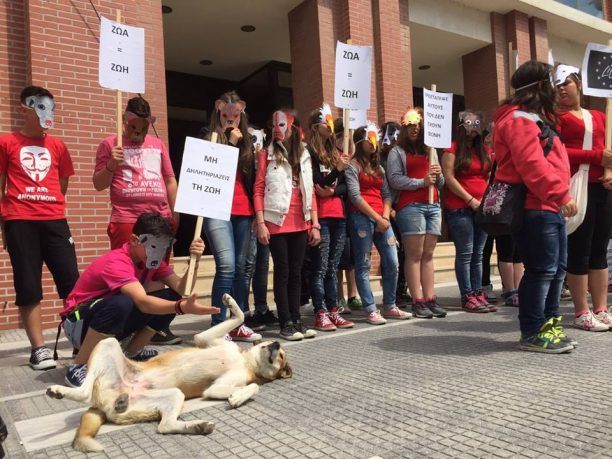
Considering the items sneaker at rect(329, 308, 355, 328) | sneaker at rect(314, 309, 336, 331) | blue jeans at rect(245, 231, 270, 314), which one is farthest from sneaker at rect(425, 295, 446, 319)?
blue jeans at rect(245, 231, 270, 314)

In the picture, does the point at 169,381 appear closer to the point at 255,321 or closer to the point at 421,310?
the point at 255,321

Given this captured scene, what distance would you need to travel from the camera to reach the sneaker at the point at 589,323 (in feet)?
13.5

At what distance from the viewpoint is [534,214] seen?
11.5ft

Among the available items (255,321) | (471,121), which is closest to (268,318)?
(255,321)

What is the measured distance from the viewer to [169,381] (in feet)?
8.63

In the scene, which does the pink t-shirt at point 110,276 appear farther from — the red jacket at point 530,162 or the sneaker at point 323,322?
the red jacket at point 530,162

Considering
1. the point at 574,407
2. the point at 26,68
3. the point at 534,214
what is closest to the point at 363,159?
A: the point at 534,214

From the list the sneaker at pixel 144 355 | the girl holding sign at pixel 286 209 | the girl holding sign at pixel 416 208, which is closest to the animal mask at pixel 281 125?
the girl holding sign at pixel 286 209

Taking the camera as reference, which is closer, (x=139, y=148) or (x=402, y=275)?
(x=139, y=148)

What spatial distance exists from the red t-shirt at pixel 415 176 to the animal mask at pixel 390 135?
776mm

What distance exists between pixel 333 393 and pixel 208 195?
4.96 feet

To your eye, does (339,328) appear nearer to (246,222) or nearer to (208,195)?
(246,222)

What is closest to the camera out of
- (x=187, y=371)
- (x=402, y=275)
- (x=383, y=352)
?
(x=187, y=371)

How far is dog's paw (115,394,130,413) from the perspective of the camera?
2400mm
